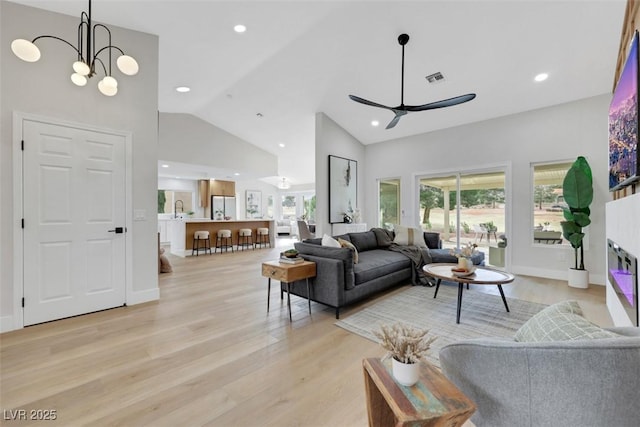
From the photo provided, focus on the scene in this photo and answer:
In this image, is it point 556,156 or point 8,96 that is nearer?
point 8,96

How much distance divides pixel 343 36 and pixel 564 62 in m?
3.21

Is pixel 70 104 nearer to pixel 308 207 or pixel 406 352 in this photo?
pixel 406 352

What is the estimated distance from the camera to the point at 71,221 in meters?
3.16

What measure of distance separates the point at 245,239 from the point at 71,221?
5.91m

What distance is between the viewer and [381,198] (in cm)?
753

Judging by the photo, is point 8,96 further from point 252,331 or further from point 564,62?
point 564,62

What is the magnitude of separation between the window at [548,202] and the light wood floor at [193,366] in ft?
5.40

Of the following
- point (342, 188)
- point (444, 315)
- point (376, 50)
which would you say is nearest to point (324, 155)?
point (342, 188)

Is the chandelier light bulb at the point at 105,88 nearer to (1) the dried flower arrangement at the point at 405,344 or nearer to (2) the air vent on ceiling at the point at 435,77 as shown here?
(1) the dried flower arrangement at the point at 405,344

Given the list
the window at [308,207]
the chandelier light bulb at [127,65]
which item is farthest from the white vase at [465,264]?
the window at [308,207]

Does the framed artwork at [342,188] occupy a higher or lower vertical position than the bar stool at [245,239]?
higher

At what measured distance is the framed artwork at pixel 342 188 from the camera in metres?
6.43

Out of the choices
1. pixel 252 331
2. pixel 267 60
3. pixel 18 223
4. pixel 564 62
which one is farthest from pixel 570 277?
pixel 18 223

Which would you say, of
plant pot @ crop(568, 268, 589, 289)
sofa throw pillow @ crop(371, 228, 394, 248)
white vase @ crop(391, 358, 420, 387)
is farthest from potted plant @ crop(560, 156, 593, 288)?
white vase @ crop(391, 358, 420, 387)
